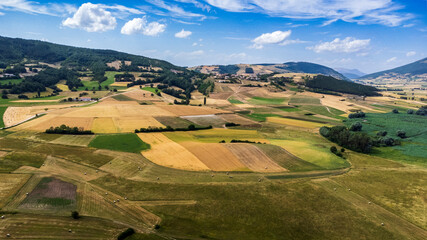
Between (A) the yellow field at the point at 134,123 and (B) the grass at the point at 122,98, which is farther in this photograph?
(B) the grass at the point at 122,98

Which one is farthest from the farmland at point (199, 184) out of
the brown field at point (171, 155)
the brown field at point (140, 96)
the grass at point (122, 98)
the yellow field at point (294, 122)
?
the brown field at point (140, 96)

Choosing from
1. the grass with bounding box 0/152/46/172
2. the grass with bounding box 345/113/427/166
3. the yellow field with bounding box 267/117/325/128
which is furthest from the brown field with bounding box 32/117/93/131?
the grass with bounding box 345/113/427/166

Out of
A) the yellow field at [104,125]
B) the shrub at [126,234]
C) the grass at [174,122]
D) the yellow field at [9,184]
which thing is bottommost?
the shrub at [126,234]

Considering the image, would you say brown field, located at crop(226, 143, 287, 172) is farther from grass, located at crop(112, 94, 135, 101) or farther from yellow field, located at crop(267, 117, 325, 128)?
grass, located at crop(112, 94, 135, 101)

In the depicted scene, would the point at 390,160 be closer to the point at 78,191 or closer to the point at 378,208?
the point at 378,208

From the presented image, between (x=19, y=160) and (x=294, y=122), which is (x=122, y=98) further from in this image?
(x=294, y=122)

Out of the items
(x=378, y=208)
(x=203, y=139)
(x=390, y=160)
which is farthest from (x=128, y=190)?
(x=390, y=160)

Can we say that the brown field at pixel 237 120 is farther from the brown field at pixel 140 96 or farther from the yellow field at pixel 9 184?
the yellow field at pixel 9 184
